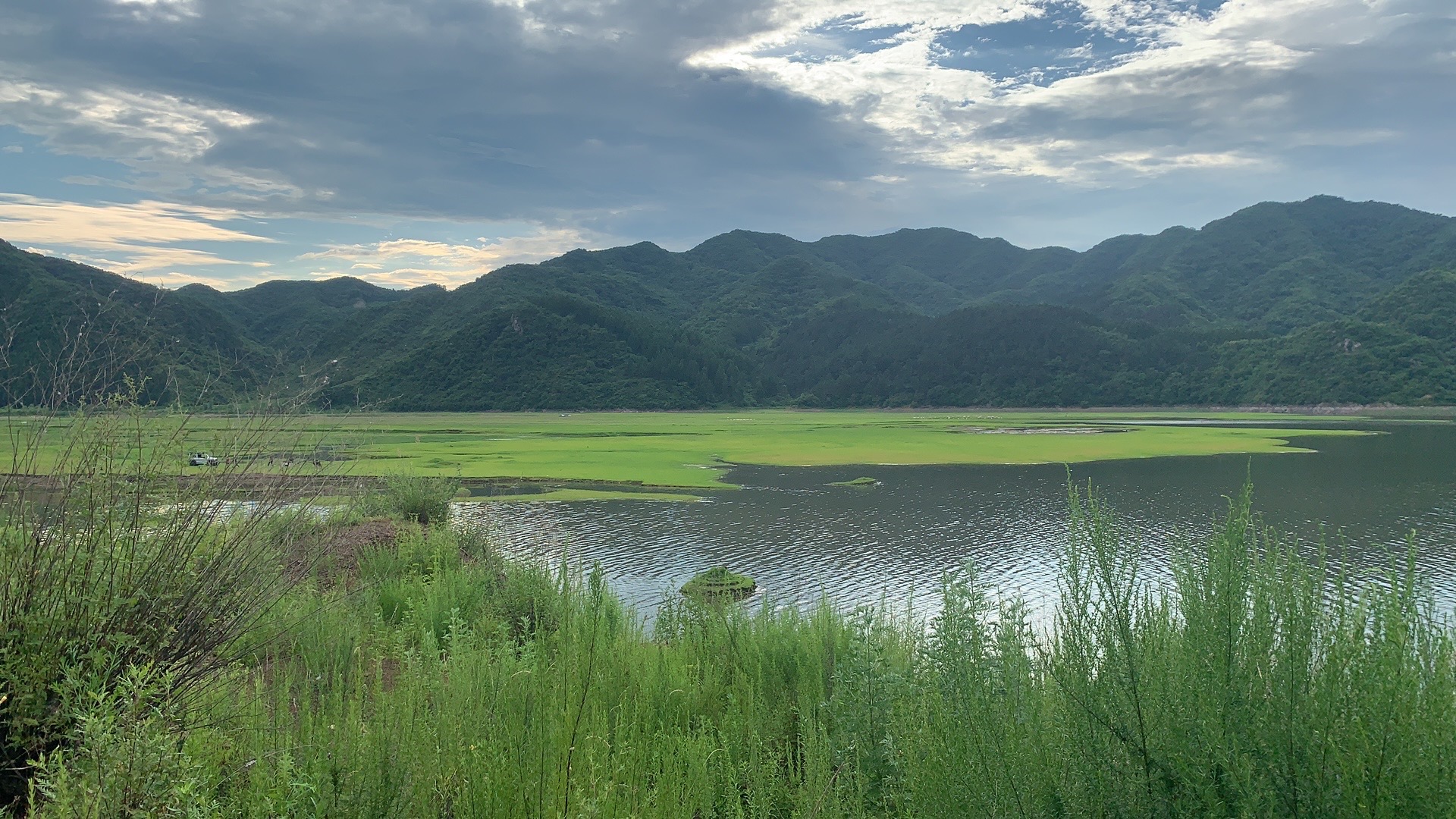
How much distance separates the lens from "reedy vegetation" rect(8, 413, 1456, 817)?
9.37ft

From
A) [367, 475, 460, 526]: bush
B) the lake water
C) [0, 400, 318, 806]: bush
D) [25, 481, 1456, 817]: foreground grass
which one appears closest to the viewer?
[25, 481, 1456, 817]: foreground grass

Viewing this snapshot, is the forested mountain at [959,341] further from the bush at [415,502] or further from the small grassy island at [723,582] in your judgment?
the small grassy island at [723,582]

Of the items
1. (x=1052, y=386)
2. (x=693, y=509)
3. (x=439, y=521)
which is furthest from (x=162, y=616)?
(x=1052, y=386)

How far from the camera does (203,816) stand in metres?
2.91

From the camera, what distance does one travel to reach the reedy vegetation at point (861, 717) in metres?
2.86

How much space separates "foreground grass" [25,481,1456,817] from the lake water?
507cm

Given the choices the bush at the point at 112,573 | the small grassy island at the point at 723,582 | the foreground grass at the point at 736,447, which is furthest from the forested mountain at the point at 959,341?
the bush at the point at 112,573

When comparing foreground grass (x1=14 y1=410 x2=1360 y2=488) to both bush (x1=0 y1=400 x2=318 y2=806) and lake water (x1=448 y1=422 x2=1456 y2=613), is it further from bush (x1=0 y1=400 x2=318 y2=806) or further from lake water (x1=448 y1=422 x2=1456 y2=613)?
bush (x1=0 y1=400 x2=318 y2=806)

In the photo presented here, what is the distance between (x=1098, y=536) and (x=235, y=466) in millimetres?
5090

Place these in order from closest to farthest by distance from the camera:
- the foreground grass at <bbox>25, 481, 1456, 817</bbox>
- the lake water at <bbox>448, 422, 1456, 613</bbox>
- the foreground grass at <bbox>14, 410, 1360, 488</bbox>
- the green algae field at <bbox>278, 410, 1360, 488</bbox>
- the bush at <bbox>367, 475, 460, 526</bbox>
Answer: the foreground grass at <bbox>25, 481, 1456, 817</bbox> → the lake water at <bbox>448, 422, 1456, 613</bbox> → the bush at <bbox>367, 475, 460, 526</bbox> → the foreground grass at <bbox>14, 410, 1360, 488</bbox> → the green algae field at <bbox>278, 410, 1360, 488</bbox>

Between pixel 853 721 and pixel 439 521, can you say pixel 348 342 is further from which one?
pixel 853 721

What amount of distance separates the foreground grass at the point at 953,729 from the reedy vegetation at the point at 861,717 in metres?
0.01

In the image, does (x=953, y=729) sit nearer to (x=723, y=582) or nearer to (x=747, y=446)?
(x=723, y=582)

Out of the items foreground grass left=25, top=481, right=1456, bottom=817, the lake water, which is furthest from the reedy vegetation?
the lake water
